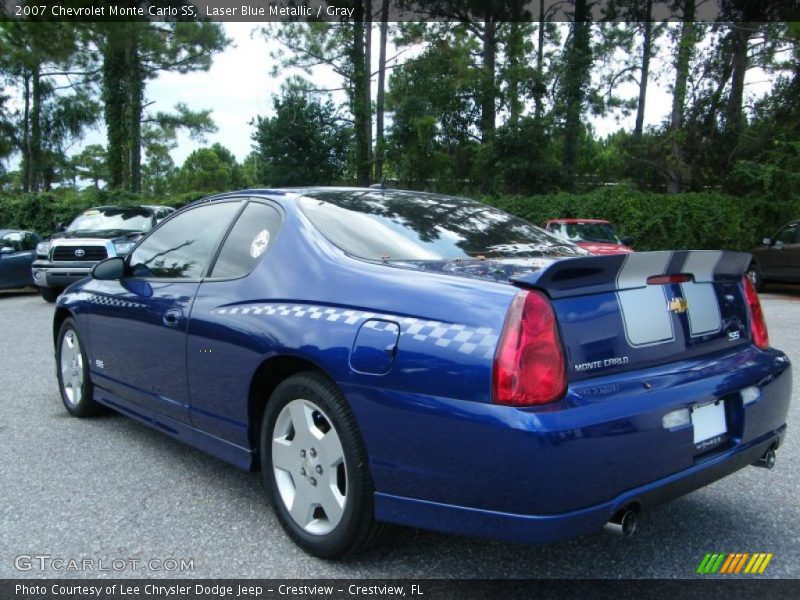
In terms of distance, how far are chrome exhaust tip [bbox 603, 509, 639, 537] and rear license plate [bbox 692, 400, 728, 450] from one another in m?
0.42

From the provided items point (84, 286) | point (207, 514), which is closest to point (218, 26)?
point (84, 286)

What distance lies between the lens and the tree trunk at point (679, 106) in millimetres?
22203

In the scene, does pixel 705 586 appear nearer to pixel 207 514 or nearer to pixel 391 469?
pixel 391 469

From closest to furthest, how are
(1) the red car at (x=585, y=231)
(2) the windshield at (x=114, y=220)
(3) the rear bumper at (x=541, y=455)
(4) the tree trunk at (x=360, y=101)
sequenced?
(3) the rear bumper at (x=541, y=455), (2) the windshield at (x=114, y=220), (1) the red car at (x=585, y=231), (4) the tree trunk at (x=360, y=101)

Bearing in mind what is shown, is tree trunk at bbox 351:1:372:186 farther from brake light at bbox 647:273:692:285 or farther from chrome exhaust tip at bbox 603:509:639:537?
chrome exhaust tip at bbox 603:509:639:537

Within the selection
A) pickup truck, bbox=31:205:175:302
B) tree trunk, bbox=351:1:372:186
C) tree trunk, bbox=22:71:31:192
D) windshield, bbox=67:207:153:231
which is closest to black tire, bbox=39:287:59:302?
pickup truck, bbox=31:205:175:302

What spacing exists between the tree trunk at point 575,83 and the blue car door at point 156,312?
21.9 m

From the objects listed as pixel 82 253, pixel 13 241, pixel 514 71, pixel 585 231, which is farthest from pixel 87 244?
Result: pixel 514 71

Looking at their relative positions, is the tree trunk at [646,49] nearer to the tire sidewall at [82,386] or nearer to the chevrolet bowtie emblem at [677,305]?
the tire sidewall at [82,386]

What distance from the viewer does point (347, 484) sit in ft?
8.71

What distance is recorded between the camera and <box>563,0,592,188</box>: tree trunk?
81.3 ft

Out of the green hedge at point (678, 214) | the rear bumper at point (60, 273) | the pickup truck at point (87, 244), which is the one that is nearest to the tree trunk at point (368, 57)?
the green hedge at point (678, 214)

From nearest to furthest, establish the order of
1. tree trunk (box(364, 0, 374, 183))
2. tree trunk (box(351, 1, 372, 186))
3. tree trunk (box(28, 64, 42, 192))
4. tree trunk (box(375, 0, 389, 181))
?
tree trunk (box(351, 1, 372, 186)), tree trunk (box(364, 0, 374, 183)), tree trunk (box(375, 0, 389, 181)), tree trunk (box(28, 64, 42, 192))

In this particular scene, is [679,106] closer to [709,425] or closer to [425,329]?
[709,425]
